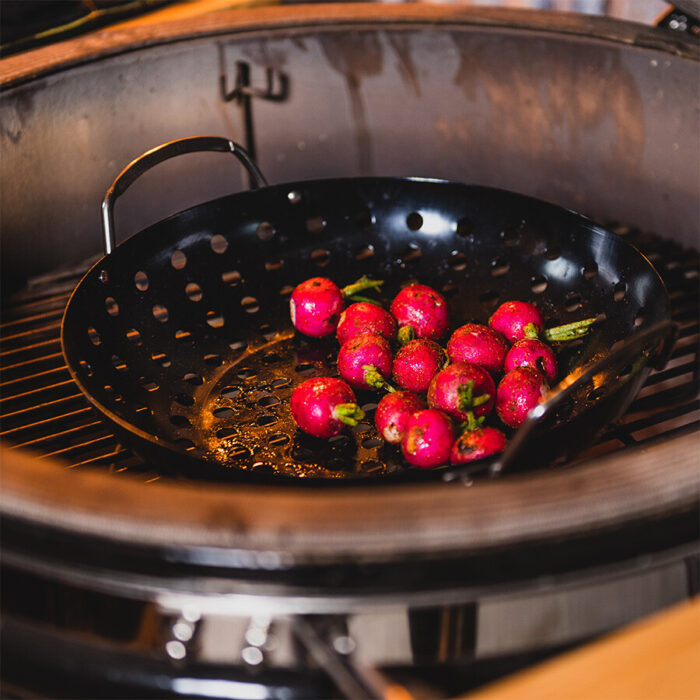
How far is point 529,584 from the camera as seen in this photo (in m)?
0.89

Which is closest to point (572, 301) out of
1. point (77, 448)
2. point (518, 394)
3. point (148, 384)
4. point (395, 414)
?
point (518, 394)

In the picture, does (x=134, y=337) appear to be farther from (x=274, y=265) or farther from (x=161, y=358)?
(x=274, y=265)

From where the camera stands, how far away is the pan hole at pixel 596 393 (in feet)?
4.71

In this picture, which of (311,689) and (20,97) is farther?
(20,97)

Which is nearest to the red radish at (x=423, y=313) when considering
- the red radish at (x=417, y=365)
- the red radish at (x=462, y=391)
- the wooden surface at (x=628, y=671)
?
the red radish at (x=417, y=365)

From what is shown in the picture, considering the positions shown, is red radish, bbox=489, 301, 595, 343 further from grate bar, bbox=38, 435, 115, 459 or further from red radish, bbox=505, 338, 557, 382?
grate bar, bbox=38, 435, 115, 459

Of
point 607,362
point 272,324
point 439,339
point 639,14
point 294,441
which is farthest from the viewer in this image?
point 639,14

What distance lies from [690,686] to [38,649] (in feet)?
2.54

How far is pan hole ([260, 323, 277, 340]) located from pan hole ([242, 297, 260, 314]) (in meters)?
0.05

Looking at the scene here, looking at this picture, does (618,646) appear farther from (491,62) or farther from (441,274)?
(491,62)

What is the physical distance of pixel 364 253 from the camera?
205 cm

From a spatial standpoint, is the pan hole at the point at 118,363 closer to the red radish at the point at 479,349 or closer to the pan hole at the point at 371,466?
the pan hole at the point at 371,466

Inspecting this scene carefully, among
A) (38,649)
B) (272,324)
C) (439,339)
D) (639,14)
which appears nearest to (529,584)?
(38,649)

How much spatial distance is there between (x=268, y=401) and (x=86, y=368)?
1.17ft
